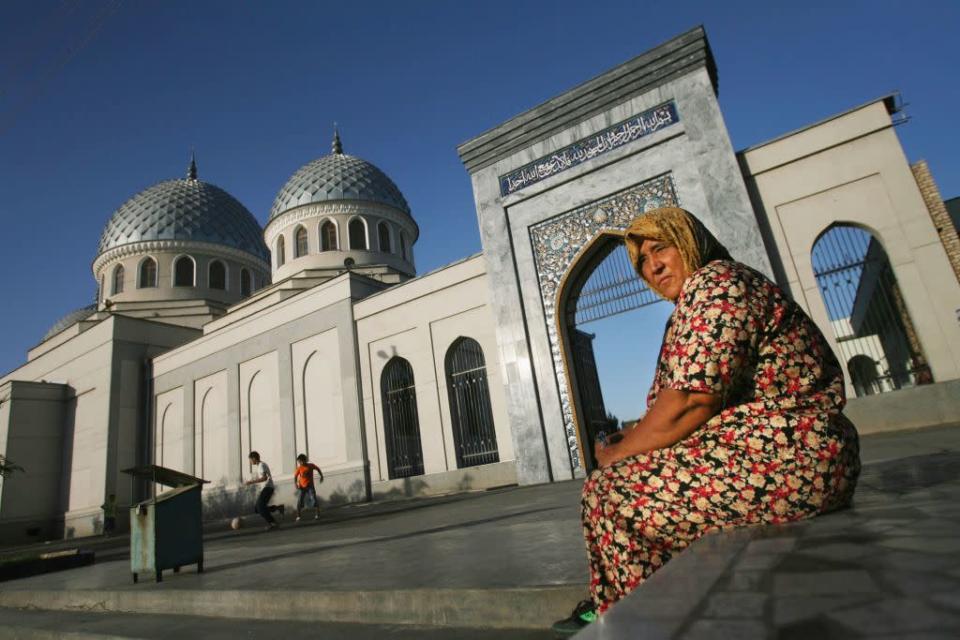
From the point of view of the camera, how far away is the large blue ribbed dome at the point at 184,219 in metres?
21.6

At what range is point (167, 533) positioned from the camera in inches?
157

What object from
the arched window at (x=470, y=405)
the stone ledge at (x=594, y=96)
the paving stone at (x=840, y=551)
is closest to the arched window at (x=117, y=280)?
the arched window at (x=470, y=405)

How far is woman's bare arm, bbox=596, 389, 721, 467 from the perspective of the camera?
1.48 metres

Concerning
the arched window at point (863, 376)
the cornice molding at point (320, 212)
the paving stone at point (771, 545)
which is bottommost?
the paving stone at point (771, 545)

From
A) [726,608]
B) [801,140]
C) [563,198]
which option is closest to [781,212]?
[801,140]

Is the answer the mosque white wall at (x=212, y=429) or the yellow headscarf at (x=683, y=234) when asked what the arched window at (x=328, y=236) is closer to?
the mosque white wall at (x=212, y=429)

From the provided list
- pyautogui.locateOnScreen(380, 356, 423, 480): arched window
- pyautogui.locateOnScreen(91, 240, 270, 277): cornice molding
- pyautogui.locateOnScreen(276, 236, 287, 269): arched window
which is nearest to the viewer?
pyautogui.locateOnScreen(380, 356, 423, 480): arched window

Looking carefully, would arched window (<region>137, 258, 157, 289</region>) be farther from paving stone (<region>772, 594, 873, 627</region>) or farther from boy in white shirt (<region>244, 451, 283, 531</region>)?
paving stone (<region>772, 594, 873, 627</region>)

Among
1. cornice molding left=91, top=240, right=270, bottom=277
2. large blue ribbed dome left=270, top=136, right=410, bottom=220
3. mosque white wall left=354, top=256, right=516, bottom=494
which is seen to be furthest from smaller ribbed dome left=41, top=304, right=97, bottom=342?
mosque white wall left=354, top=256, right=516, bottom=494

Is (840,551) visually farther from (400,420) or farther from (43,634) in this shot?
(400,420)

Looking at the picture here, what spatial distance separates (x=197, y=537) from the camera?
13.6ft

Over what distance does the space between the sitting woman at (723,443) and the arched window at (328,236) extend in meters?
→ 19.0

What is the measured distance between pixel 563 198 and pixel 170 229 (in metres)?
17.8

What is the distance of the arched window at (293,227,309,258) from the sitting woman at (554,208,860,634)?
19342 mm
